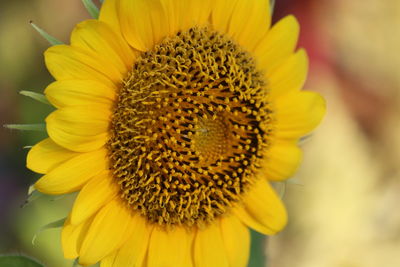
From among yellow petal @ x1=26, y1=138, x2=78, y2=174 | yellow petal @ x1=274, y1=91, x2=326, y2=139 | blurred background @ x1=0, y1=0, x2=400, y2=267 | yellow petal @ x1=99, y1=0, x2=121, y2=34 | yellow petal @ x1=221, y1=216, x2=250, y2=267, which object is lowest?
blurred background @ x1=0, y1=0, x2=400, y2=267

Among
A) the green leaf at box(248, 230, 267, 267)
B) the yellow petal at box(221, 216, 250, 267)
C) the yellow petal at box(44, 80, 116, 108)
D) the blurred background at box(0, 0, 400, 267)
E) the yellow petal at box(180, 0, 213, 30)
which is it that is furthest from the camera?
the blurred background at box(0, 0, 400, 267)

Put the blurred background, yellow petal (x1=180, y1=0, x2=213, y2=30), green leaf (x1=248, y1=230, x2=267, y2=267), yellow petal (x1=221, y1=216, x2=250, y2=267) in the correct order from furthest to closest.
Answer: the blurred background, green leaf (x1=248, y1=230, x2=267, y2=267), yellow petal (x1=221, y1=216, x2=250, y2=267), yellow petal (x1=180, y1=0, x2=213, y2=30)

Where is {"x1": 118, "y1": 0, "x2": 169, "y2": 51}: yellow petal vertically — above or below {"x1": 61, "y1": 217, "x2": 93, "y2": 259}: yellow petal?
above

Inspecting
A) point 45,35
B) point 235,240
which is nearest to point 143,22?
point 45,35

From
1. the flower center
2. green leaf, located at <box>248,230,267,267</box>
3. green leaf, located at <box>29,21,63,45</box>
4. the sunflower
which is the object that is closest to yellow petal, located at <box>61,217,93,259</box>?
the sunflower

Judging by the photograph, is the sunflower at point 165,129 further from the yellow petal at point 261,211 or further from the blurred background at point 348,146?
the blurred background at point 348,146

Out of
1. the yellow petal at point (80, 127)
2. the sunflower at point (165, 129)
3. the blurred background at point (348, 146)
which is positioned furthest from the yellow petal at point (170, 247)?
the blurred background at point (348, 146)

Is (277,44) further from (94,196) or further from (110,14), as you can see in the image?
(94,196)

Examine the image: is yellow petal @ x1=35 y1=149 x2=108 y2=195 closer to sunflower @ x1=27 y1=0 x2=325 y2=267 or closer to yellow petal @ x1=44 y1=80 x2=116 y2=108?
sunflower @ x1=27 y1=0 x2=325 y2=267

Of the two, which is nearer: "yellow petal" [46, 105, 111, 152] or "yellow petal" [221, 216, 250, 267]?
"yellow petal" [46, 105, 111, 152]
